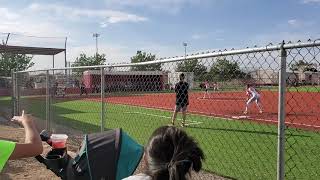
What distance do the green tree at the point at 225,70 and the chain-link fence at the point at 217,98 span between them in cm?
1

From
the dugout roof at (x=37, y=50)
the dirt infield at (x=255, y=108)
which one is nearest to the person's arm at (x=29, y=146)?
the dirt infield at (x=255, y=108)

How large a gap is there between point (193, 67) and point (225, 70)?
3.78 feet

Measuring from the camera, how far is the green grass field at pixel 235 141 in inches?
316

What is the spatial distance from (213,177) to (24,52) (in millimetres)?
28309

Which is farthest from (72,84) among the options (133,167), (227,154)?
(133,167)

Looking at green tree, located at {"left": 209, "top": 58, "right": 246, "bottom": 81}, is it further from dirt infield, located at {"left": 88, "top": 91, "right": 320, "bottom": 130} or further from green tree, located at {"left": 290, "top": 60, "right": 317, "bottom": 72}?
dirt infield, located at {"left": 88, "top": 91, "right": 320, "bottom": 130}

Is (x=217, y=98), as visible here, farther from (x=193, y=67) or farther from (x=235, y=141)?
(x=193, y=67)

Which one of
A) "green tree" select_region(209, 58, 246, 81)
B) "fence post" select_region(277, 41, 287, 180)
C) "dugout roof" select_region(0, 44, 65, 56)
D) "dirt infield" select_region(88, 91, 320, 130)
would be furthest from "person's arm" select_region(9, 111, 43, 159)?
"dugout roof" select_region(0, 44, 65, 56)

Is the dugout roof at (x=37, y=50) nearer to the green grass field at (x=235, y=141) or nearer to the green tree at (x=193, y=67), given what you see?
the green grass field at (x=235, y=141)

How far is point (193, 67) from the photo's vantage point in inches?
254

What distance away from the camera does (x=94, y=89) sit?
37.7 feet

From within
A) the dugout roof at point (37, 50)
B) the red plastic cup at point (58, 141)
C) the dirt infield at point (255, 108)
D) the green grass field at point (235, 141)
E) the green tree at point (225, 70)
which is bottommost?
the green grass field at point (235, 141)

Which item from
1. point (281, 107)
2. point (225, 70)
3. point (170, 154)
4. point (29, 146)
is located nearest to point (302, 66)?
point (281, 107)

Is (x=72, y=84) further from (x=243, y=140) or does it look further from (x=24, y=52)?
(x=24, y=52)
